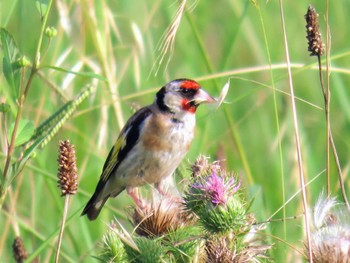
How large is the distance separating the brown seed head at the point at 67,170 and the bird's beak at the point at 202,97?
5.16 ft

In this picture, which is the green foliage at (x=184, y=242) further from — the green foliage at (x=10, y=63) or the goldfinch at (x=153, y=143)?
the goldfinch at (x=153, y=143)

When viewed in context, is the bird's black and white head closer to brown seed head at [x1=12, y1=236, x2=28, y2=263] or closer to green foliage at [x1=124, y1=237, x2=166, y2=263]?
brown seed head at [x1=12, y1=236, x2=28, y2=263]

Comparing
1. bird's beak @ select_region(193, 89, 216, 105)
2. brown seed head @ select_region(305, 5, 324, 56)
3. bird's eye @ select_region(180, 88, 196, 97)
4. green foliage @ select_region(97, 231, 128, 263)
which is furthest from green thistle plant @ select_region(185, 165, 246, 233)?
bird's eye @ select_region(180, 88, 196, 97)

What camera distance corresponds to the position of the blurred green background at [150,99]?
451 cm

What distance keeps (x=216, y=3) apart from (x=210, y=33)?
0.97 ft

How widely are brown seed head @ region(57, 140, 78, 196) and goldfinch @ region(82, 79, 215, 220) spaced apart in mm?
1741

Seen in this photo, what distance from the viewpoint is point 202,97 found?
4.62 meters

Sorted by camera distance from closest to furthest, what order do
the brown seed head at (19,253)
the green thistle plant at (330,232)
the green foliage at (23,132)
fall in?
the green thistle plant at (330,232)
the green foliage at (23,132)
the brown seed head at (19,253)

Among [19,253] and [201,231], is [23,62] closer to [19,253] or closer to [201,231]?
[201,231]

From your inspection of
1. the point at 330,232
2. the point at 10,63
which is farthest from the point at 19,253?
the point at 330,232

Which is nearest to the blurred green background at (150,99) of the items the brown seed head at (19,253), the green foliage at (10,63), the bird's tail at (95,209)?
the bird's tail at (95,209)

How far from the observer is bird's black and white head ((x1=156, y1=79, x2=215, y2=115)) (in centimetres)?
468

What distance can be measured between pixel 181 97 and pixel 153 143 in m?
0.26

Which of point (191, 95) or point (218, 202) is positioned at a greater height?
point (191, 95)
